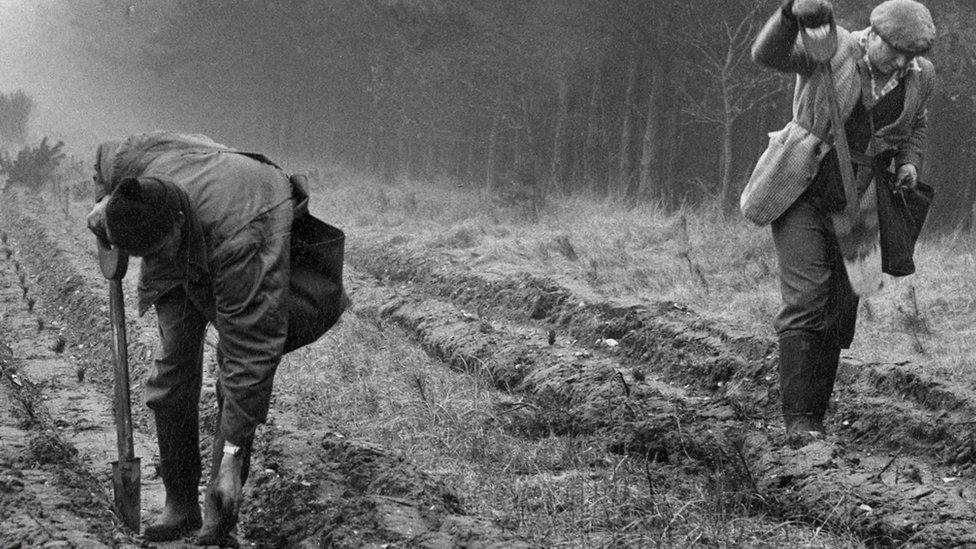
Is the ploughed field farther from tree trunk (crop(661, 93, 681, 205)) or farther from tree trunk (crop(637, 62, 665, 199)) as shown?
tree trunk (crop(661, 93, 681, 205))

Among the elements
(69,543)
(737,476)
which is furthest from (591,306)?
(69,543)

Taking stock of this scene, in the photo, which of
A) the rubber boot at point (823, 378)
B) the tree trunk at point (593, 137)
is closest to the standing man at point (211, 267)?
the rubber boot at point (823, 378)

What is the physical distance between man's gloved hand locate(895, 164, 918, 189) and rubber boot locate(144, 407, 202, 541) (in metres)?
3.12

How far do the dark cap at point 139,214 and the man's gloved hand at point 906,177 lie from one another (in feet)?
10.4

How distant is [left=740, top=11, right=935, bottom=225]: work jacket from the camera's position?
495 centimetres

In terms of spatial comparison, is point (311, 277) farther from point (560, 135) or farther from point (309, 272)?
point (560, 135)

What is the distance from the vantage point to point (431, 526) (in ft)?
12.9

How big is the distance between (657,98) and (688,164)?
Result: 410cm

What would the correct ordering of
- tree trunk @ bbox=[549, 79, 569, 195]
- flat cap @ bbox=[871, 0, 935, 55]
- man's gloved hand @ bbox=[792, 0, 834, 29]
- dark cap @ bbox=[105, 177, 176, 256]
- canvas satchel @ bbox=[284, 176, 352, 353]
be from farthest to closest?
tree trunk @ bbox=[549, 79, 569, 195]
flat cap @ bbox=[871, 0, 935, 55]
man's gloved hand @ bbox=[792, 0, 834, 29]
canvas satchel @ bbox=[284, 176, 352, 353]
dark cap @ bbox=[105, 177, 176, 256]

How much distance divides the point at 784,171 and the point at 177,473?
2.79 meters

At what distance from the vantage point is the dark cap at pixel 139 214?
3.48 m

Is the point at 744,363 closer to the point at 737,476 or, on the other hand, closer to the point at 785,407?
the point at 785,407

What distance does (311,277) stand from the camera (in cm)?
399

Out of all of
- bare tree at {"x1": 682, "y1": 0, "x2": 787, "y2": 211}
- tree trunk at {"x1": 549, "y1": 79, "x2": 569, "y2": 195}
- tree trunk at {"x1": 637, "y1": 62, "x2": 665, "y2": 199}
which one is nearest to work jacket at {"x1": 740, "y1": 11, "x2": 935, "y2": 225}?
bare tree at {"x1": 682, "y1": 0, "x2": 787, "y2": 211}
